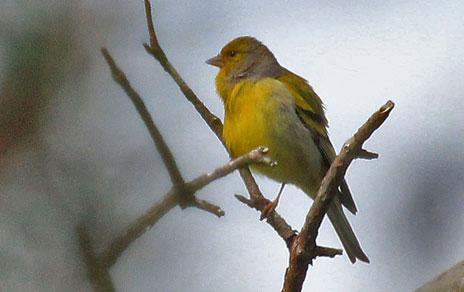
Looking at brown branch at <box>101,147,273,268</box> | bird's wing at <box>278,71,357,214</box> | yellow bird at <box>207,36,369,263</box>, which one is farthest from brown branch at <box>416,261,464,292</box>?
bird's wing at <box>278,71,357,214</box>

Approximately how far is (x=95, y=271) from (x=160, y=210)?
0.32 meters

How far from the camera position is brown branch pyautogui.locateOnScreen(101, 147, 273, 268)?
4.49 ft

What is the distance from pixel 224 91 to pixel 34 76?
336cm

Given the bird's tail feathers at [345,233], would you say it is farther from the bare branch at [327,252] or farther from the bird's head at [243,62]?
the bare branch at [327,252]

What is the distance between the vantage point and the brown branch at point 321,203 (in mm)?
2398

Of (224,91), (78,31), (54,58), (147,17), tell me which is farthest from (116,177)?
(224,91)

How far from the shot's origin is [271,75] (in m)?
5.11

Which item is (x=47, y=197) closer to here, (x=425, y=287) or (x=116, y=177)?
(x=116, y=177)

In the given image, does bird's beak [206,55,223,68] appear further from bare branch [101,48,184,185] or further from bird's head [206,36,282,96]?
bare branch [101,48,184,185]

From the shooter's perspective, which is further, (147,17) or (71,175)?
(147,17)

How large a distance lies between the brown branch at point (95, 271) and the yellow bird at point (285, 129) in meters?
3.05

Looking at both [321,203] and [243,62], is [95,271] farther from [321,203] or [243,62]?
[243,62]

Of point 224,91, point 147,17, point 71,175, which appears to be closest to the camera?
point 71,175

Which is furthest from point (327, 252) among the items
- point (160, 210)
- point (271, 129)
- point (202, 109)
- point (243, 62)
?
point (243, 62)
